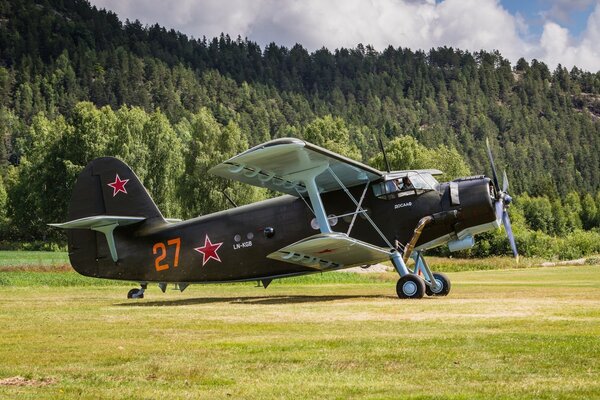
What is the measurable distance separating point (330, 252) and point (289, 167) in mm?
2242

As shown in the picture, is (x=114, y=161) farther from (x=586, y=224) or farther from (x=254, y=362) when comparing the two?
(x=586, y=224)

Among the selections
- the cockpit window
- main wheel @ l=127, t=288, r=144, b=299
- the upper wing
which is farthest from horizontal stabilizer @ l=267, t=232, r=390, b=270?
main wheel @ l=127, t=288, r=144, b=299

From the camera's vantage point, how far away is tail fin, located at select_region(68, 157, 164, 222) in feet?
74.9

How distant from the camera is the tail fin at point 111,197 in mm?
22828

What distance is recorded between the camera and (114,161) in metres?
23.4

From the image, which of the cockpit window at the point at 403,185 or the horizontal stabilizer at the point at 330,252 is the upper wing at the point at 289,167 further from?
the horizontal stabilizer at the point at 330,252

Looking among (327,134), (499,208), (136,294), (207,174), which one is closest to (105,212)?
(136,294)

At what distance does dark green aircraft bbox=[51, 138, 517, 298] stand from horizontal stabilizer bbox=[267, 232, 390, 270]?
24 mm

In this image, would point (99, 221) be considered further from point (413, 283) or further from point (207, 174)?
point (207, 174)

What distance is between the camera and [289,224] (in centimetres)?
2133

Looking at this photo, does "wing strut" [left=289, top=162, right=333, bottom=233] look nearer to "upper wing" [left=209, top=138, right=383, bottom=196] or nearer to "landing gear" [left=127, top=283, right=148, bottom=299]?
"upper wing" [left=209, top=138, right=383, bottom=196]

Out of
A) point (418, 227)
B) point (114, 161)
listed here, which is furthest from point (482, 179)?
point (114, 161)

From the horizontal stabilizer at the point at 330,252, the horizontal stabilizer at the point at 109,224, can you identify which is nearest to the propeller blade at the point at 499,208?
the horizontal stabilizer at the point at 330,252

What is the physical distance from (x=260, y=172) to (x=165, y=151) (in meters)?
59.6
